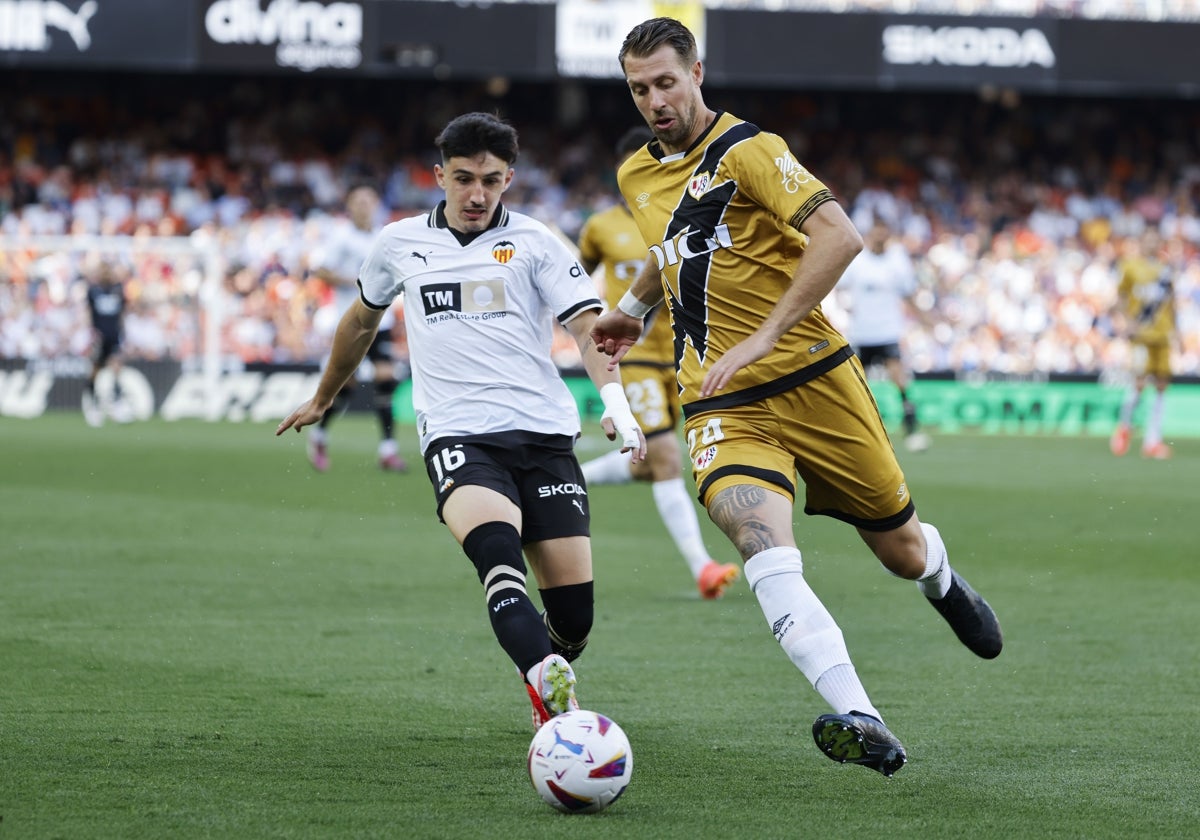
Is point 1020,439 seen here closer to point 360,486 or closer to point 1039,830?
point 360,486

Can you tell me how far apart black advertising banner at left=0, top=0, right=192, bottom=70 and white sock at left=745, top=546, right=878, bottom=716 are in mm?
24532

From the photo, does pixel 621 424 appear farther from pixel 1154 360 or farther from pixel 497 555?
pixel 1154 360

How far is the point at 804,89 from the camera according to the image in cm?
3297

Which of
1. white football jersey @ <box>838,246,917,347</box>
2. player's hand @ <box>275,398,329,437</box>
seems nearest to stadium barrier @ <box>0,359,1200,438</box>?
white football jersey @ <box>838,246,917,347</box>

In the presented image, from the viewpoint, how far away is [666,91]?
16.9 feet

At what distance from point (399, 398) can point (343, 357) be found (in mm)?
19817

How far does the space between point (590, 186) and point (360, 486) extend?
670 inches

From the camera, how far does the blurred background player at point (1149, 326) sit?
752 inches

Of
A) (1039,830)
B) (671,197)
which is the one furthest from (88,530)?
(1039,830)

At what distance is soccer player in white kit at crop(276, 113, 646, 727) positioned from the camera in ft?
17.7

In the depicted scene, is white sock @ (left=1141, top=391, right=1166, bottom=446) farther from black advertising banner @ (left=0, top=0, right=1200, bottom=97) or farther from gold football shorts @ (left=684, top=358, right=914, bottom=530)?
gold football shorts @ (left=684, top=358, right=914, bottom=530)

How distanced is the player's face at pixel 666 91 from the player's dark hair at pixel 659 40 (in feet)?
0.05

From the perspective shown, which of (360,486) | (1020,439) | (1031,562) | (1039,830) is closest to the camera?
(1039,830)

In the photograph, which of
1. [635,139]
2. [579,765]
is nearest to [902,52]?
[635,139]
